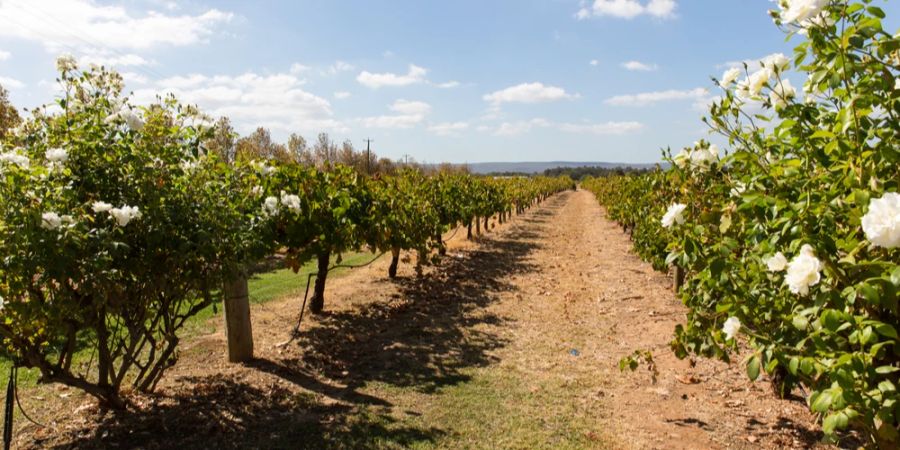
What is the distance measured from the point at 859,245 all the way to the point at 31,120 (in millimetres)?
4785

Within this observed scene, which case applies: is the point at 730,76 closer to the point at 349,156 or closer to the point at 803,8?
the point at 803,8

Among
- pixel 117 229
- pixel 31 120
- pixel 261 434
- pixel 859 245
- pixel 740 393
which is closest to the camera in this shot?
pixel 859 245

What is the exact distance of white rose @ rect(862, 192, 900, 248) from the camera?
1458 mm

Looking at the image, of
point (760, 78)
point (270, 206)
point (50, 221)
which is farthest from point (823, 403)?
point (270, 206)

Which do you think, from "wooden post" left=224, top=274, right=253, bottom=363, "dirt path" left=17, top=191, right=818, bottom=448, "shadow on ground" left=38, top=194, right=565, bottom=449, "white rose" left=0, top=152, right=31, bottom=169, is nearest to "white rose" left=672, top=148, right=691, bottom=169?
"dirt path" left=17, top=191, right=818, bottom=448

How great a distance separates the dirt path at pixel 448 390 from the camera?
420 centimetres

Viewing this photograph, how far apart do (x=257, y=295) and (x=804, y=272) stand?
8938 millimetres

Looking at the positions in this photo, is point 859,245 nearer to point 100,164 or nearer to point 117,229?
point 117,229

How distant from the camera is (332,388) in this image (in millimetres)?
5277

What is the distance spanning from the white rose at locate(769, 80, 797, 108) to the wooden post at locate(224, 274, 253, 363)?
4934mm

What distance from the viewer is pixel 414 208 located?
9.94 m

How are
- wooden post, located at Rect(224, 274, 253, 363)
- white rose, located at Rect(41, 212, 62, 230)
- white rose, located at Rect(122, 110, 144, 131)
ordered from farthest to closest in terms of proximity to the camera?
wooden post, located at Rect(224, 274, 253, 363)
white rose, located at Rect(122, 110, 144, 131)
white rose, located at Rect(41, 212, 62, 230)

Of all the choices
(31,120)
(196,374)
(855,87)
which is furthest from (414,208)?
(855,87)

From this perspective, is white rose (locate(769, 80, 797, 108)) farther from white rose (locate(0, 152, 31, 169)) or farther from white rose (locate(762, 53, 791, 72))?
white rose (locate(0, 152, 31, 169))
